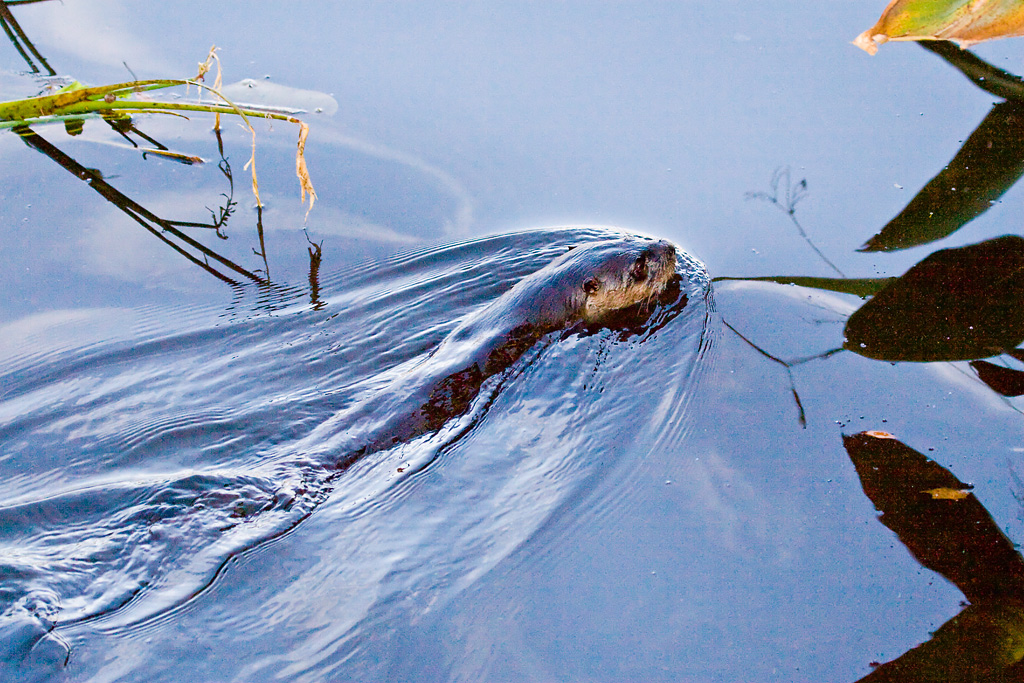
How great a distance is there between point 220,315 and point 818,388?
109 inches

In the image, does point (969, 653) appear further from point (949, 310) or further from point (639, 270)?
point (639, 270)

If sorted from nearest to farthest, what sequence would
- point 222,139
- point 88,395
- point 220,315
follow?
point 88,395, point 220,315, point 222,139

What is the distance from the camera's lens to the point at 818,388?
133 inches

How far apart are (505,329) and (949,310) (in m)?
2.01

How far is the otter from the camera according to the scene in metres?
3.51

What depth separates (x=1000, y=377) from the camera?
3311 mm

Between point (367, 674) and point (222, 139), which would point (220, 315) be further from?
point (367, 674)

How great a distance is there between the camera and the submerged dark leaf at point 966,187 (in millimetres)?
4074

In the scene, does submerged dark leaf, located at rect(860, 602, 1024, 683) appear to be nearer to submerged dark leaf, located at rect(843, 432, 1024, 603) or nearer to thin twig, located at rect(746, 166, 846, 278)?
submerged dark leaf, located at rect(843, 432, 1024, 603)

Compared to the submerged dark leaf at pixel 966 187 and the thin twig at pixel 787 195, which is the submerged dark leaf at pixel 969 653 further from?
the thin twig at pixel 787 195

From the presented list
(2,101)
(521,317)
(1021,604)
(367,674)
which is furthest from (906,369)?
(2,101)

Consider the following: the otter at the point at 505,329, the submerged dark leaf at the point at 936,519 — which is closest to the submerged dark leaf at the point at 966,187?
the otter at the point at 505,329

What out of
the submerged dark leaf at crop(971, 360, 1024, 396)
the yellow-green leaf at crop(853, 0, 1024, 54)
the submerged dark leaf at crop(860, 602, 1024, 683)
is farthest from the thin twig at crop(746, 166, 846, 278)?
the submerged dark leaf at crop(860, 602, 1024, 683)

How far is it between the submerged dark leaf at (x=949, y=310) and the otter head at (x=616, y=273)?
92 centimetres
